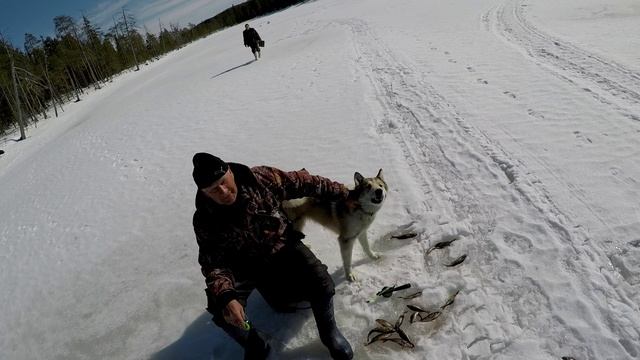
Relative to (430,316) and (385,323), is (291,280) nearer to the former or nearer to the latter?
(385,323)

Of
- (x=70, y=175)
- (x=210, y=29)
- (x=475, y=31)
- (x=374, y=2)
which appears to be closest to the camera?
(x=70, y=175)

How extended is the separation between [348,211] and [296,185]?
61 cm

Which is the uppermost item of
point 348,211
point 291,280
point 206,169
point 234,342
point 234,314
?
point 206,169

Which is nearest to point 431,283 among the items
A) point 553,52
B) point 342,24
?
point 553,52

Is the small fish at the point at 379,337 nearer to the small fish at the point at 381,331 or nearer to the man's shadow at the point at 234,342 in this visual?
the small fish at the point at 381,331

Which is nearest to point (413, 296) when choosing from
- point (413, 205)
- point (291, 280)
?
point (291, 280)

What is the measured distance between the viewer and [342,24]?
23641mm

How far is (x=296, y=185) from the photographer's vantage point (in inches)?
156

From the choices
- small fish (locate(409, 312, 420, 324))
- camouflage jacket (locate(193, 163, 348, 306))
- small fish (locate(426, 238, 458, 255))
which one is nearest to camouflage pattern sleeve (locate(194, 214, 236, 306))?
camouflage jacket (locate(193, 163, 348, 306))

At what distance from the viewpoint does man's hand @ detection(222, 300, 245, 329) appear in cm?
323

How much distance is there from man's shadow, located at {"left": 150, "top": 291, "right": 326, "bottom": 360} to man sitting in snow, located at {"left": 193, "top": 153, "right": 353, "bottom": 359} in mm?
296

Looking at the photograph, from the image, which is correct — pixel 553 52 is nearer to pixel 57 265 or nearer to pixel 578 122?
pixel 578 122

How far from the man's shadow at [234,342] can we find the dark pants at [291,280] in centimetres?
29

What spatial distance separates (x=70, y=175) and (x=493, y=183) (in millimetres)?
10881
